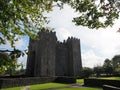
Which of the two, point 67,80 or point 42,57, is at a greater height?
point 42,57

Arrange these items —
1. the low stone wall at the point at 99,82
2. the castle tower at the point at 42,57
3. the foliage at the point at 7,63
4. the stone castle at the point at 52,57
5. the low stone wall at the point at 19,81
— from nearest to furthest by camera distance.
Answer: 1. the foliage at the point at 7,63
2. the low stone wall at the point at 99,82
3. the low stone wall at the point at 19,81
4. the castle tower at the point at 42,57
5. the stone castle at the point at 52,57

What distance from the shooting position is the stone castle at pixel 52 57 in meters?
73.9

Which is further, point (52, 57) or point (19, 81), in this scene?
point (52, 57)

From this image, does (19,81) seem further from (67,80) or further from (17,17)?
(17,17)

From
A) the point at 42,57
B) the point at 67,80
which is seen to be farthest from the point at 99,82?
the point at 42,57

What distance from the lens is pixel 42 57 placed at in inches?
2904

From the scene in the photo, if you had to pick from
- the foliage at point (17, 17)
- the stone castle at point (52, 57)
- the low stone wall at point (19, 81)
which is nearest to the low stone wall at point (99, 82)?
the low stone wall at point (19, 81)

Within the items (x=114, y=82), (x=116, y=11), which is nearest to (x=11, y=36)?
(x=116, y=11)

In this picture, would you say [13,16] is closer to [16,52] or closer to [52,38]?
[16,52]

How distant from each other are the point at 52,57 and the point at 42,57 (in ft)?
16.3

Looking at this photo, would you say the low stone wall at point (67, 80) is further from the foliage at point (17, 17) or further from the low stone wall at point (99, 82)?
the foliage at point (17, 17)

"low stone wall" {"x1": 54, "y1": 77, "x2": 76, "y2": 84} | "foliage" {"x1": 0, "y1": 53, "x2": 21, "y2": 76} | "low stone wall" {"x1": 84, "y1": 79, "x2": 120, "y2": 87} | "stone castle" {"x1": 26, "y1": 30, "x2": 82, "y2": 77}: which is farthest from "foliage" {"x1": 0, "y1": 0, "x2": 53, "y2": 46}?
"stone castle" {"x1": 26, "y1": 30, "x2": 82, "y2": 77}

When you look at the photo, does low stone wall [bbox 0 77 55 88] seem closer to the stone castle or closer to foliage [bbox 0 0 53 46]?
foliage [bbox 0 0 53 46]

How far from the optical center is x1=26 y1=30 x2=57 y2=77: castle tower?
2881 inches
